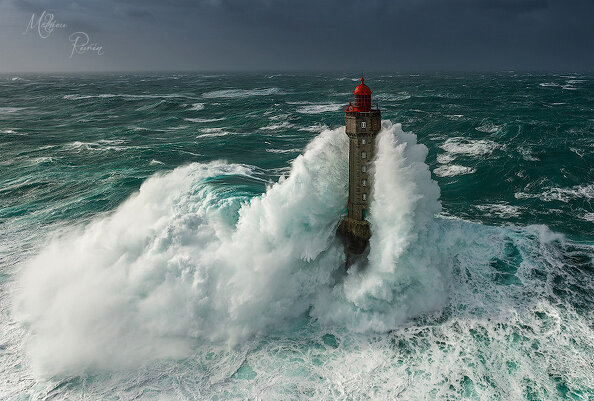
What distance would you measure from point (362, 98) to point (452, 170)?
68.2 feet

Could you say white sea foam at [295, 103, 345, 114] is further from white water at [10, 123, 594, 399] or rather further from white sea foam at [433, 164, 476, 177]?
white water at [10, 123, 594, 399]

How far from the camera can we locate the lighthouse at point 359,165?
17.6m

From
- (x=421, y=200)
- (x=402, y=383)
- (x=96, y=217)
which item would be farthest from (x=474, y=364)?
(x=96, y=217)

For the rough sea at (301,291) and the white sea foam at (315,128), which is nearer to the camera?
the rough sea at (301,291)

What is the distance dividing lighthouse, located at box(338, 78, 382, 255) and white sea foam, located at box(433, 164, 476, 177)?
1758cm

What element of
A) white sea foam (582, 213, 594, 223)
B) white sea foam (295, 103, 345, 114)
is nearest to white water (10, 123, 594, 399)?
white sea foam (582, 213, 594, 223)

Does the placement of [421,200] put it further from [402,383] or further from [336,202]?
[402,383]

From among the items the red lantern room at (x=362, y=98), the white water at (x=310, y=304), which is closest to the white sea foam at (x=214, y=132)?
the white water at (x=310, y=304)

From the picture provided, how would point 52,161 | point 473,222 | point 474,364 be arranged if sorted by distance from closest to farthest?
point 474,364 < point 473,222 < point 52,161

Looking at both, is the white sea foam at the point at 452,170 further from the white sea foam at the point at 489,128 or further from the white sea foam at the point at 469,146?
the white sea foam at the point at 489,128

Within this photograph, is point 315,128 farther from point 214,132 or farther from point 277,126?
point 214,132

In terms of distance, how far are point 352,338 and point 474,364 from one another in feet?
15.3

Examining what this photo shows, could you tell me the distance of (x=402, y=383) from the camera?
14.2m

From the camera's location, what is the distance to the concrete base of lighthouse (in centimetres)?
1934
